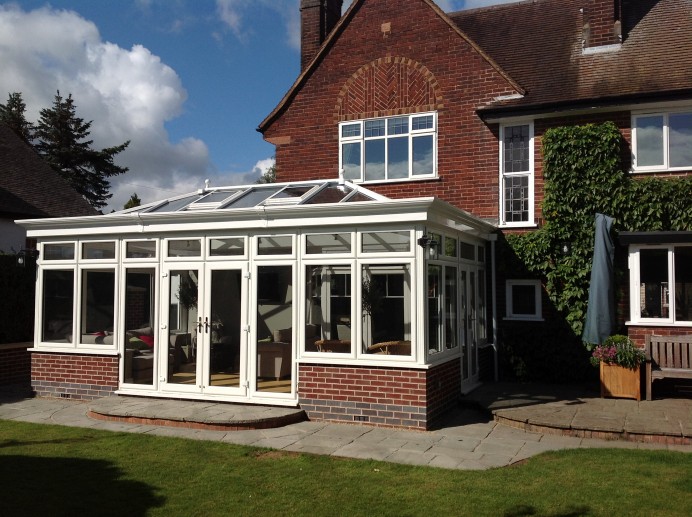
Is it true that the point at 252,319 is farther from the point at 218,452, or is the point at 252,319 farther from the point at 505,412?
the point at 505,412

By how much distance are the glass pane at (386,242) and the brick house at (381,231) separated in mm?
21

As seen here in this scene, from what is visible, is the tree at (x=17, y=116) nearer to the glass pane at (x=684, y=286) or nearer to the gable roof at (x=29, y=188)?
the gable roof at (x=29, y=188)

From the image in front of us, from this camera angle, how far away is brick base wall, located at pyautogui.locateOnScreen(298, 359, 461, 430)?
862cm

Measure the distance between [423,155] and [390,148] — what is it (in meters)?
0.76

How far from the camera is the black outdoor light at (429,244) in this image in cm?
864

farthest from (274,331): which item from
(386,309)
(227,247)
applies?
(386,309)

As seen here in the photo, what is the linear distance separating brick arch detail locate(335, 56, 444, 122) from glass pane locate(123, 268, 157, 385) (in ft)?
20.5

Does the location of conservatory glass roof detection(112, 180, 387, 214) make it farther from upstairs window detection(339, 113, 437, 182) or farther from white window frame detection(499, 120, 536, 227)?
white window frame detection(499, 120, 536, 227)

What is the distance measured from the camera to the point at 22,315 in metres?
13.3

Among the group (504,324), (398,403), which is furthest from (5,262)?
(504,324)

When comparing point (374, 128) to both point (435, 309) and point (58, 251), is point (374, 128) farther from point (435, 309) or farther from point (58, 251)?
point (58, 251)

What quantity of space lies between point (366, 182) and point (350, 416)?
628cm

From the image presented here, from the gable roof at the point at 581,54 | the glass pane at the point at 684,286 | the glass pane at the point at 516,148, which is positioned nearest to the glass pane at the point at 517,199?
the glass pane at the point at 516,148

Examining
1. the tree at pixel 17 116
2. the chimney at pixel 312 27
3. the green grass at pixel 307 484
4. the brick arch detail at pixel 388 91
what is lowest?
the green grass at pixel 307 484
